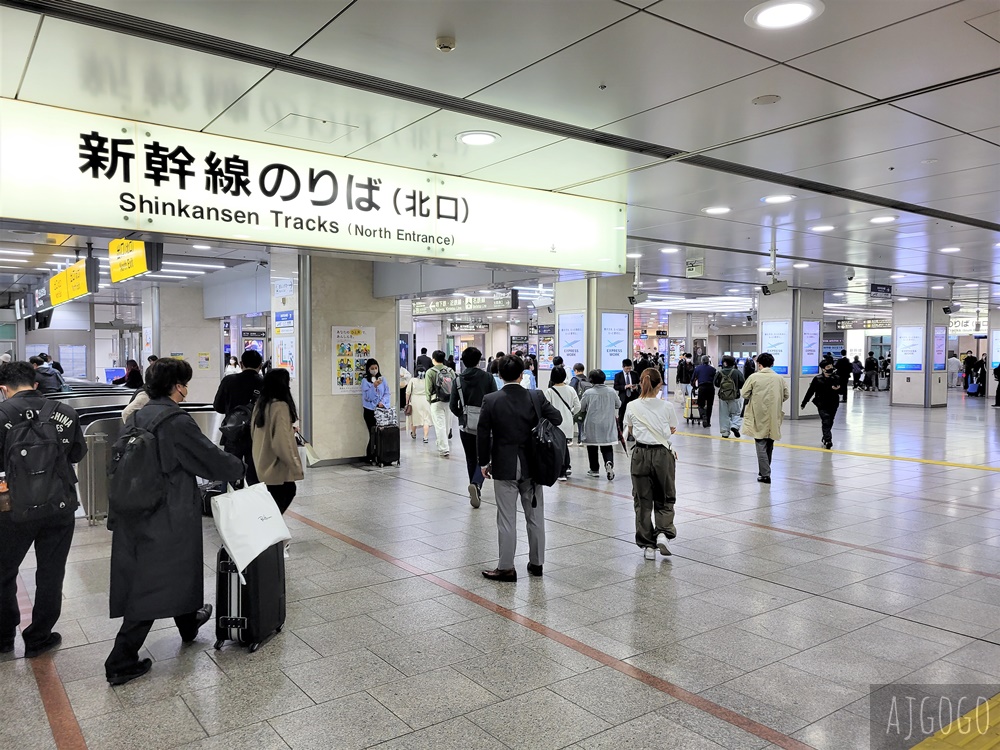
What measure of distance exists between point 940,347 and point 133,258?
22613 mm

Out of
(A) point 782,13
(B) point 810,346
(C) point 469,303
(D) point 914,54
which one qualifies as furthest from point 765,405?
(B) point 810,346

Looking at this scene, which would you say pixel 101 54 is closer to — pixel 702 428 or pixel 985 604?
pixel 985 604

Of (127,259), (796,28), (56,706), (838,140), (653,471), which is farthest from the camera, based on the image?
(127,259)

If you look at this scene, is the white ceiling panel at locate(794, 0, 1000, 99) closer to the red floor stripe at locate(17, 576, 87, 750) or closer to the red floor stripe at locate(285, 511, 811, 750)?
the red floor stripe at locate(285, 511, 811, 750)

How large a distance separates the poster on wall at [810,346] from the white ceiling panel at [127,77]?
17.3 meters

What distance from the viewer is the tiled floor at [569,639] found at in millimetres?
3213

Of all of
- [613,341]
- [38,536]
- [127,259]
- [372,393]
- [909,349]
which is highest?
[127,259]

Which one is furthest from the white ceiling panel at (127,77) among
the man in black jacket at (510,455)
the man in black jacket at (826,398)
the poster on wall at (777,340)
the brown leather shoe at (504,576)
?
the poster on wall at (777,340)

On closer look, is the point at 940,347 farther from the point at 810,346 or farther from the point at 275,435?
the point at 275,435

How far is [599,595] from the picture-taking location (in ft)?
16.2

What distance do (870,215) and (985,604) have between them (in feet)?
18.5

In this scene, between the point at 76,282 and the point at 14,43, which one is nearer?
the point at 14,43

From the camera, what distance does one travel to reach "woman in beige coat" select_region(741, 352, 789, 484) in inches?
364

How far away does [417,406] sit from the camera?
13711 millimetres
